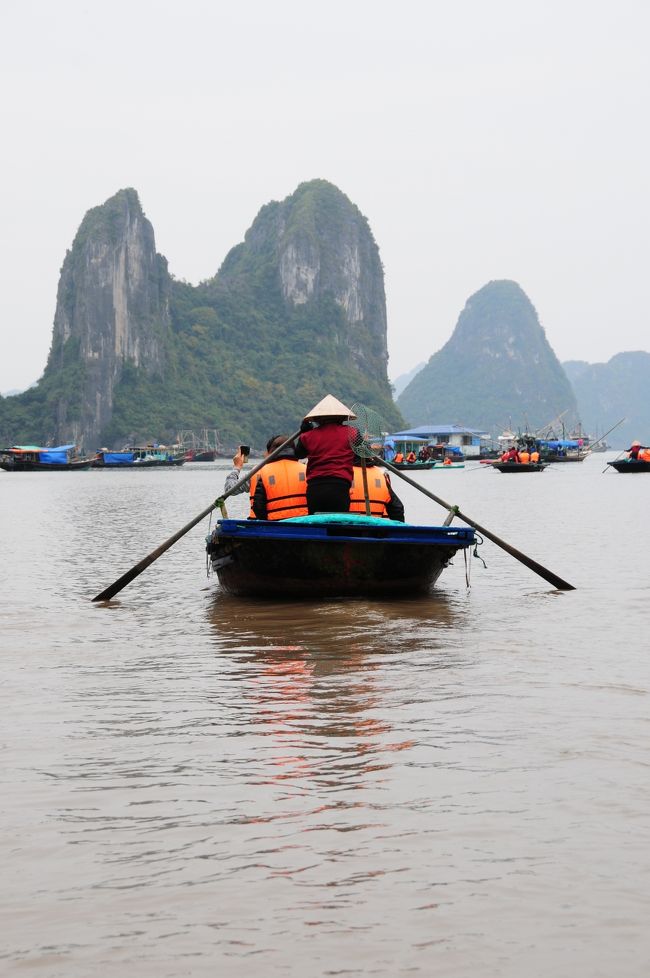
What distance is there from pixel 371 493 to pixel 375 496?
0.15ft

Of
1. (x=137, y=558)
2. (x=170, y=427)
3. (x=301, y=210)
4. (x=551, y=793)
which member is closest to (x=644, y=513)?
(x=137, y=558)

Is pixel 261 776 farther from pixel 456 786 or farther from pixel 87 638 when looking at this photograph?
pixel 87 638

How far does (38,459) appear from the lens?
76.4 metres

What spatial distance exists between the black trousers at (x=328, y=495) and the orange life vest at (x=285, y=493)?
277 mm

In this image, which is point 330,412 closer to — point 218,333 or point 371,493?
point 371,493

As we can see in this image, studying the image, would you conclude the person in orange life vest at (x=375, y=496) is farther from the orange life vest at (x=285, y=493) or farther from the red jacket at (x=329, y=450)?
the orange life vest at (x=285, y=493)

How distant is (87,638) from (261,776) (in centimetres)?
422

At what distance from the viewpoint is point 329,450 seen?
9.54 meters

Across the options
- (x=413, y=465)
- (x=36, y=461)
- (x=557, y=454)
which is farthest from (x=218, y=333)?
(x=413, y=465)

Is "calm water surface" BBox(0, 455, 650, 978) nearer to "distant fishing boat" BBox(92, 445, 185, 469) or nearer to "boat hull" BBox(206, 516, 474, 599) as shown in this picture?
"boat hull" BBox(206, 516, 474, 599)

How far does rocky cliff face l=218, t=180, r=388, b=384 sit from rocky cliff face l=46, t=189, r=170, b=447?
30.1 m

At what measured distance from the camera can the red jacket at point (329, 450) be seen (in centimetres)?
955

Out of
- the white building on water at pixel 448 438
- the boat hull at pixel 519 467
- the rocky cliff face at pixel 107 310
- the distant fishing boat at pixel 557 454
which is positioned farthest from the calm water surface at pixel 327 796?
the rocky cliff face at pixel 107 310

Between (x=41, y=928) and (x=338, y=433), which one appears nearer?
(x=41, y=928)
